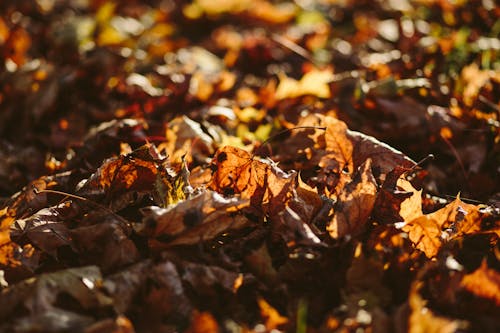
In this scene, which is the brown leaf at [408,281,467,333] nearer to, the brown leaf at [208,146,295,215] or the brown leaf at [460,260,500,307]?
the brown leaf at [460,260,500,307]

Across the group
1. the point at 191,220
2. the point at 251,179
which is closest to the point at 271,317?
the point at 191,220

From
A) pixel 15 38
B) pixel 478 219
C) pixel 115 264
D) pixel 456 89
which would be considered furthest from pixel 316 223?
pixel 15 38

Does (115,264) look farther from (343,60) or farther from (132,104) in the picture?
(343,60)

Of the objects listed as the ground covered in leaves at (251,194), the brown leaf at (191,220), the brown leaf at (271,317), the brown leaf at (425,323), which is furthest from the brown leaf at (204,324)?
the brown leaf at (425,323)

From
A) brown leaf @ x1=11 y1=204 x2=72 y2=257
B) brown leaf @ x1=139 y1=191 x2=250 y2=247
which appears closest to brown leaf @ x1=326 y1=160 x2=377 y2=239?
brown leaf @ x1=139 y1=191 x2=250 y2=247

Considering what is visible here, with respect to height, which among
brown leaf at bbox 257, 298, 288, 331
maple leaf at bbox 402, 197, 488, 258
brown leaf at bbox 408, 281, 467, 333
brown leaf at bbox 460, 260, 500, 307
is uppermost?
brown leaf at bbox 408, 281, 467, 333

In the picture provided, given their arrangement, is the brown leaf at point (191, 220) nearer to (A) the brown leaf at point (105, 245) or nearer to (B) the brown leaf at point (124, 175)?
(A) the brown leaf at point (105, 245)

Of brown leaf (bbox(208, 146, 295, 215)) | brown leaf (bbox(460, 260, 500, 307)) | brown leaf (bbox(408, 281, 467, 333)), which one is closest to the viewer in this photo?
brown leaf (bbox(408, 281, 467, 333))

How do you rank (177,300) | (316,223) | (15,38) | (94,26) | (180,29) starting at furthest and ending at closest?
1. (180,29)
2. (94,26)
3. (15,38)
4. (316,223)
5. (177,300)
